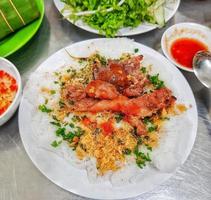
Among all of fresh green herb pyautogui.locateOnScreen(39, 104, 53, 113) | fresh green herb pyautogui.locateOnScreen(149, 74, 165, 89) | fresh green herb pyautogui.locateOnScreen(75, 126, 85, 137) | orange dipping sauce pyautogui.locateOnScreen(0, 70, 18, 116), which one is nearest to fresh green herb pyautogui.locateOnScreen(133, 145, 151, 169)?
fresh green herb pyautogui.locateOnScreen(75, 126, 85, 137)

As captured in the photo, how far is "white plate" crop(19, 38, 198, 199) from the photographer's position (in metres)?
1.46

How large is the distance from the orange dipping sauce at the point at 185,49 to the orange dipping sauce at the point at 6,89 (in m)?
1.00

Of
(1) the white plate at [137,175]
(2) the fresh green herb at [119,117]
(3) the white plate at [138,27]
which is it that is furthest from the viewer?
(3) the white plate at [138,27]

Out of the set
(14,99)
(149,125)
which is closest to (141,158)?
(149,125)

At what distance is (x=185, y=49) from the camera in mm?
1980

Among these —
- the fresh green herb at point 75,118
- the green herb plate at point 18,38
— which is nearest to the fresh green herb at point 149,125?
the fresh green herb at point 75,118

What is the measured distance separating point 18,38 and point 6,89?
41 centimetres

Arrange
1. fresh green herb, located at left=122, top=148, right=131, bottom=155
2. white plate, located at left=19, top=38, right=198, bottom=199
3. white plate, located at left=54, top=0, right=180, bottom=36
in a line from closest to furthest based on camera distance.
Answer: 1. white plate, located at left=19, top=38, right=198, bottom=199
2. fresh green herb, located at left=122, top=148, right=131, bottom=155
3. white plate, located at left=54, top=0, right=180, bottom=36

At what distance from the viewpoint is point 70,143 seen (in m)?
1.61

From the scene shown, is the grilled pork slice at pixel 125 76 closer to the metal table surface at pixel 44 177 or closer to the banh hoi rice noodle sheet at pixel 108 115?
the banh hoi rice noodle sheet at pixel 108 115

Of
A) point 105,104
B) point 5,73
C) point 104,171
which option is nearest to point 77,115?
point 105,104

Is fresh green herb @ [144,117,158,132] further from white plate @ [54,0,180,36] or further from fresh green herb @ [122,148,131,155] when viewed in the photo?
white plate @ [54,0,180,36]

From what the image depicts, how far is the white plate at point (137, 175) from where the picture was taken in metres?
1.46

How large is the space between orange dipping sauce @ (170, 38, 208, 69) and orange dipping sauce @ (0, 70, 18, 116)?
1.00 m
